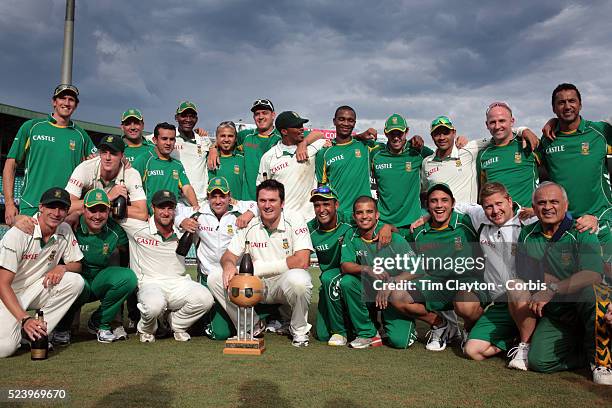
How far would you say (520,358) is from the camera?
4328mm

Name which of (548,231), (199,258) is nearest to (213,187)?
(199,258)

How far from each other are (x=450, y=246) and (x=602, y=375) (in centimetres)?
189

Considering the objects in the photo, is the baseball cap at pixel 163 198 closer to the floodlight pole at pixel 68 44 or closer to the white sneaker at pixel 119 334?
the white sneaker at pixel 119 334

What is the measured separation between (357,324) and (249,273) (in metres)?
1.37

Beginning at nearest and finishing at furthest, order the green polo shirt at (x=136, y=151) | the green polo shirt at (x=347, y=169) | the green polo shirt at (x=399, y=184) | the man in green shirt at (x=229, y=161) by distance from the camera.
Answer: the green polo shirt at (x=399, y=184) < the green polo shirt at (x=347, y=169) < the green polo shirt at (x=136, y=151) < the man in green shirt at (x=229, y=161)

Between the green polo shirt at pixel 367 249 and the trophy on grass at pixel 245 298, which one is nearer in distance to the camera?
the trophy on grass at pixel 245 298

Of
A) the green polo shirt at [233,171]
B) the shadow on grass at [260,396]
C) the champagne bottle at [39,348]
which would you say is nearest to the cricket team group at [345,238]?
the champagne bottle at [39,348]

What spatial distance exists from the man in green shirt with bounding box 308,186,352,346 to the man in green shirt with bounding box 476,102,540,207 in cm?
191

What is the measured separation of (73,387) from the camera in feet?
11.6

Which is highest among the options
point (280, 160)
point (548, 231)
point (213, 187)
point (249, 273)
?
point (280, 160)

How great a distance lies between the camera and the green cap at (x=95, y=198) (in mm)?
5359

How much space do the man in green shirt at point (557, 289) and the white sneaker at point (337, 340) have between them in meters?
1.84

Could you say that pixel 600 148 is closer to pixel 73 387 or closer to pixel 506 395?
pixel 506 395

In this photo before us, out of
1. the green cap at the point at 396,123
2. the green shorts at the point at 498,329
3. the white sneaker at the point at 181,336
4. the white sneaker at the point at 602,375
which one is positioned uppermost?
the green cap at the point at 396,123
